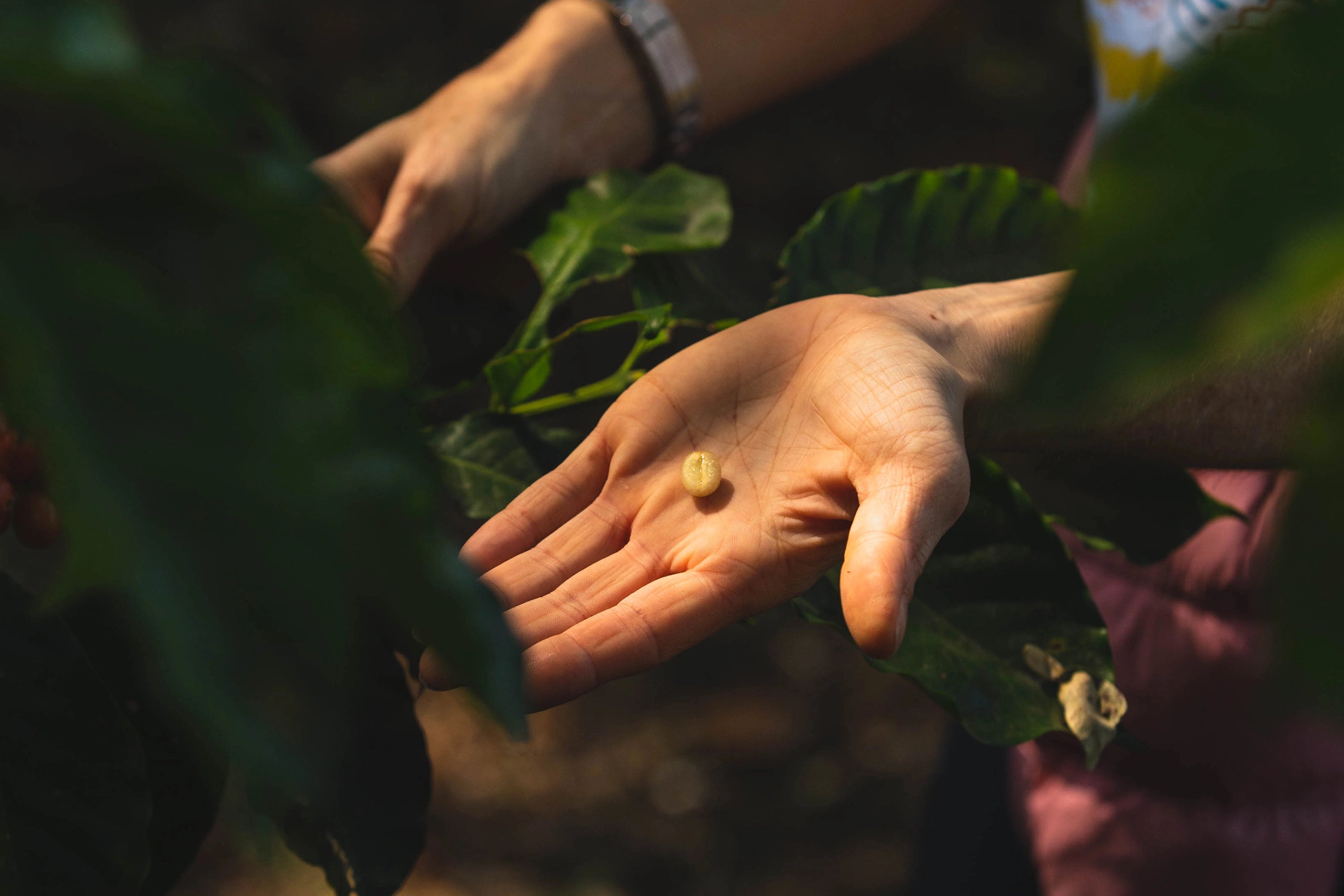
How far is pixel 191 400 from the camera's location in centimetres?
25

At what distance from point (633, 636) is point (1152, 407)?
1.83 ft

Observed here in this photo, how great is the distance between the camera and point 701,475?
35.0 inches

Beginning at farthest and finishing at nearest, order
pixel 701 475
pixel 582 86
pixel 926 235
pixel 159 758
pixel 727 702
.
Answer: pixel 727 702 < pixel 582 86 < pixel 926 235 < pixel 701 475 < pixel 159 758

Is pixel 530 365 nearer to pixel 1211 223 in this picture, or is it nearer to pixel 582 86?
pixel 582 86

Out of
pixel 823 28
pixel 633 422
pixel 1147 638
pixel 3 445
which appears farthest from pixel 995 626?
pixel 823 28

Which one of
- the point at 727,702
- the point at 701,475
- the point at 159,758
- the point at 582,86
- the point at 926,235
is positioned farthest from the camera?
the point at 727,702

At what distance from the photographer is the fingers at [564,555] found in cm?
83

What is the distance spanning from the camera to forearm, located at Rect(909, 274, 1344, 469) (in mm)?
916

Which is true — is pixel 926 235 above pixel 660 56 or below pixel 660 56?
below

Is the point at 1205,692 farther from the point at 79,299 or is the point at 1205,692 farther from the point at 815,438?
the point at 79,299

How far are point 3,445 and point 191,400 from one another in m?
0.63

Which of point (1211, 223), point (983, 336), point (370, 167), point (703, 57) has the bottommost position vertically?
point (983, 336)

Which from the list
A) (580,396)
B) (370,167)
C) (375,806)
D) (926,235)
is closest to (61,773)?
(375,806)

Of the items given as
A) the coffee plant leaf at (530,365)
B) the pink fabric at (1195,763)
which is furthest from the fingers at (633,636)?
the pink fabric at (1195,763)
